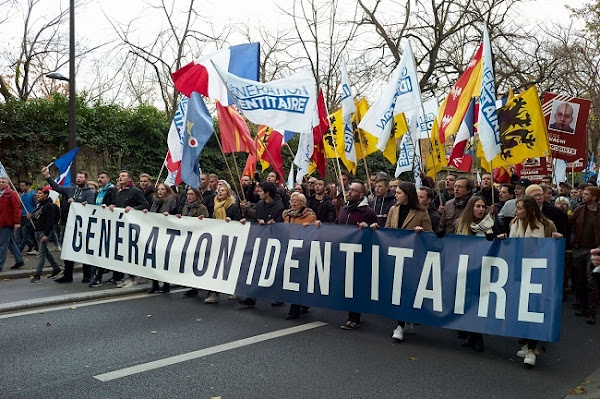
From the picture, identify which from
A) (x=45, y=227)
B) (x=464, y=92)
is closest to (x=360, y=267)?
(x=464, y=92)

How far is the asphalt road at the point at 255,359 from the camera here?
15.6 ft

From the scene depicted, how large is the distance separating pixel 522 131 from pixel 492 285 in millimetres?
3988

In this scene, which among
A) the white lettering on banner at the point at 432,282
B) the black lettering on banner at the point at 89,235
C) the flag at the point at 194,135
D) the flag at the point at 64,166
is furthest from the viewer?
the flag at the point at 64,166

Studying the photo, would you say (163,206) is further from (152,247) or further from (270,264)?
(270,264)

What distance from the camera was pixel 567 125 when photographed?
451 inches

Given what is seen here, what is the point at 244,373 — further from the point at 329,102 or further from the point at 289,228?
the point at 329,102

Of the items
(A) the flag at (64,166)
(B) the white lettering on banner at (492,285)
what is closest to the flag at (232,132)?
(A) the flag at (64,166)

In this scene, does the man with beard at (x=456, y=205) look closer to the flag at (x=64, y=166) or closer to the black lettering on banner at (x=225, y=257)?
the black lettering on banner at (x=225, y=257)

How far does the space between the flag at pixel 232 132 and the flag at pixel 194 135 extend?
0.41m

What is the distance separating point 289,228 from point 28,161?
1259 centimetres

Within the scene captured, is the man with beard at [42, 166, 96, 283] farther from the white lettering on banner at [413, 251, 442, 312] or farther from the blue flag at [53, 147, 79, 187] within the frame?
the white lettering on banner at [413, 251, 442, 312]

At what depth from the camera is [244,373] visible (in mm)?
5090

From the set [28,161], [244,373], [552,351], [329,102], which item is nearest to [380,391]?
[244,373]

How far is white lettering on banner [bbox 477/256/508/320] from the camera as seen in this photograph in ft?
18.5
